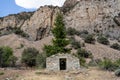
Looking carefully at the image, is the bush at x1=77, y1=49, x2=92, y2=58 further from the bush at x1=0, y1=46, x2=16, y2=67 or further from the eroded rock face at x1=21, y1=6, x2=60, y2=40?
the eroded rock face at x1=21, y1=6, x2=60, y2=40

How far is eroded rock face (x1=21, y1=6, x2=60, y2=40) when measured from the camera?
2975 inches

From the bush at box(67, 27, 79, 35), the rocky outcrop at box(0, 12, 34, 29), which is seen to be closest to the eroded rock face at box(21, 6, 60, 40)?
the rocky outcrop at box(0, 12, 34, 29)

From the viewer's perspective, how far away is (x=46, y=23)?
77.0 meters

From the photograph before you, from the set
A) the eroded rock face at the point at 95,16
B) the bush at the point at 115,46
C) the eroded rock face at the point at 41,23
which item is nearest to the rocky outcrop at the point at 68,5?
the eroded rock face at the point at 41,23

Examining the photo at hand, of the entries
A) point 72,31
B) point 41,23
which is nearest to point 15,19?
point 41,23

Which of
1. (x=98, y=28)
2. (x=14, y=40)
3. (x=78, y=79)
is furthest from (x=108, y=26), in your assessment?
(x=78, y=79)

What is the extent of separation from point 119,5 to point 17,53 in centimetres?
2951

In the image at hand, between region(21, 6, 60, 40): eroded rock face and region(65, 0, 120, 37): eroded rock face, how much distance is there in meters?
4.08

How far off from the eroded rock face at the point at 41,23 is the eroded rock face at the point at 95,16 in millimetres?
4080

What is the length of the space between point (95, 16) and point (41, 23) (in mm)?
12630

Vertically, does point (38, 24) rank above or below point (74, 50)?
above

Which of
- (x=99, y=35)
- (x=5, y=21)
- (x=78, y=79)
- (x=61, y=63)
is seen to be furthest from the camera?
(x=5, y=21)

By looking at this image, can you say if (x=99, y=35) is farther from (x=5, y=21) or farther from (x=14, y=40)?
(x=5, y=21)

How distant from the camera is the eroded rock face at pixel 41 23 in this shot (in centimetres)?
7556
